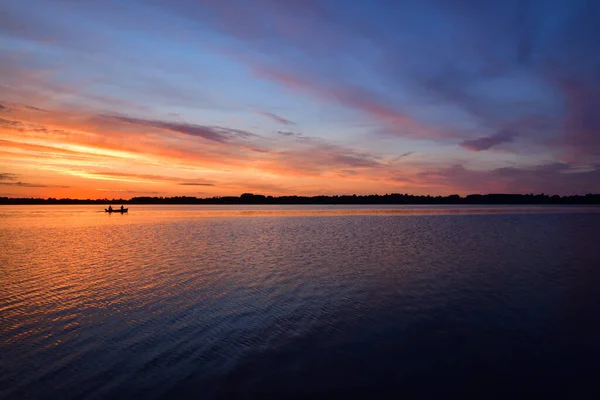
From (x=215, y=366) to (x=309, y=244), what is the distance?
88.2 feet

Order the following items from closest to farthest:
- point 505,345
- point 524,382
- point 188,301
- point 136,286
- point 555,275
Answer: point 524,382
point 505,345
point 188,301
point 136,286
point 555,275

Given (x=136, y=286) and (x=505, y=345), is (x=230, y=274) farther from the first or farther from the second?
(x=505, y=345)

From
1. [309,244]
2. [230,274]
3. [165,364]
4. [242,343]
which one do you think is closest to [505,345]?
[242,343]

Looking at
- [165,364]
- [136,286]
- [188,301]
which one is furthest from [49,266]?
[165,364]

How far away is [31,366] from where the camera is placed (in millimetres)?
9344

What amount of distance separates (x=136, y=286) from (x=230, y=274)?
5240 millimetres

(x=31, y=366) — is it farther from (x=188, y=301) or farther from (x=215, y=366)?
(x=188, y=301)

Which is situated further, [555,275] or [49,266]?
[49,266]

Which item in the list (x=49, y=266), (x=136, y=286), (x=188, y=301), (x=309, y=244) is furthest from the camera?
(x=309, y=244)

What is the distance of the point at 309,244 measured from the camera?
1419 inches

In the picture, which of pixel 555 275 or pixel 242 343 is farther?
pixel 555 275

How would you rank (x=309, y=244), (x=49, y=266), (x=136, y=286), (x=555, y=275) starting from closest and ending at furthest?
(x=136, y=286) < (x=555, y=275) < (x=49, y=266) < (x=309, y=244)

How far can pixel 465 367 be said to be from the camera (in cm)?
941

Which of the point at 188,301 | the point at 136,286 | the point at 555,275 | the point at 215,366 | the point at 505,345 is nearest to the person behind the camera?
the point at 215,366
